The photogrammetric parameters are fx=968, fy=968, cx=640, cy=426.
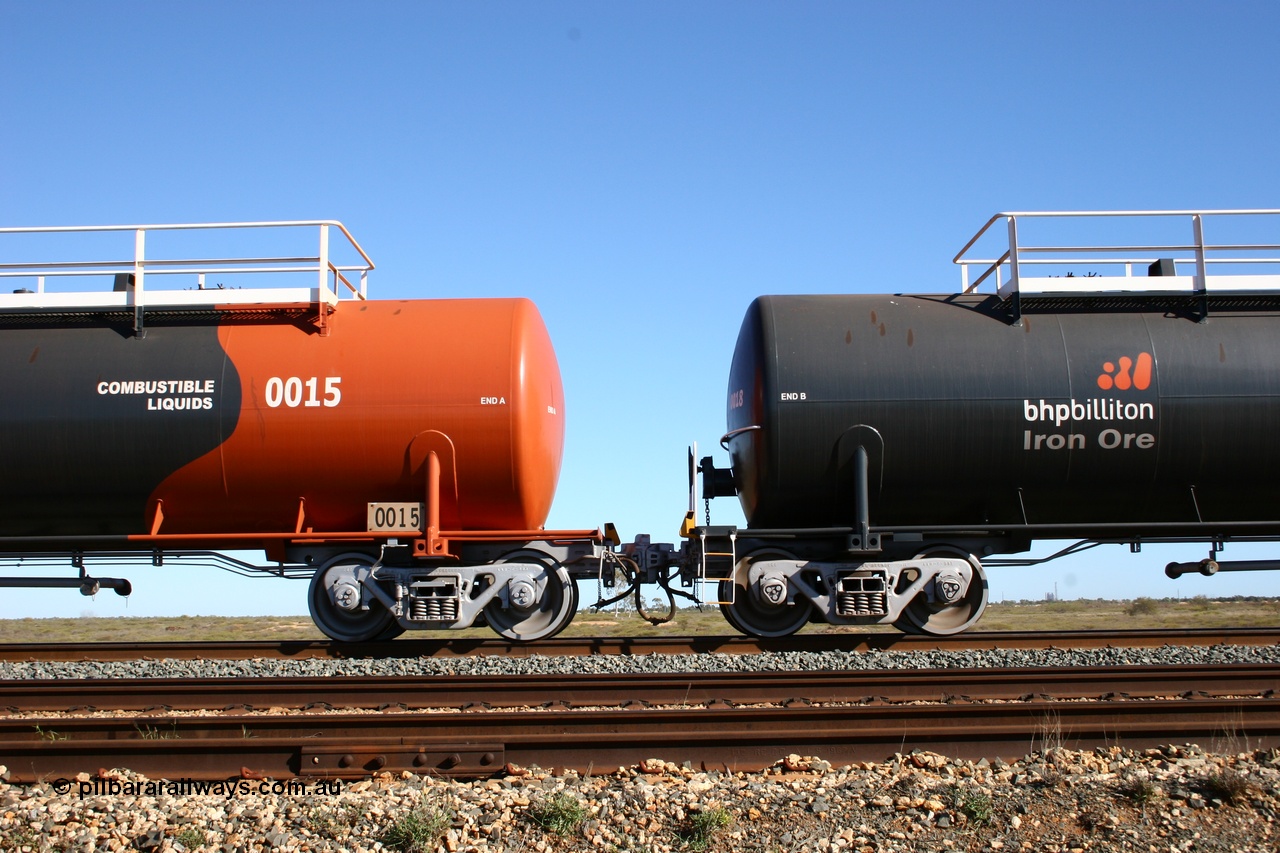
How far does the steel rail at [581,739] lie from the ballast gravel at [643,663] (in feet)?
9.55

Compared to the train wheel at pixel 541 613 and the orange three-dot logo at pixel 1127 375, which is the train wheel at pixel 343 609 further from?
the orange three-dot logo at pixel 1127 375

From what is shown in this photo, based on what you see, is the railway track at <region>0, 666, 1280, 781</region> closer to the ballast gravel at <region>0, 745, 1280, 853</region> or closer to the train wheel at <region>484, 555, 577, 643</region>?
the ballast gravel at <region>0, 745, 1280, 853</region>

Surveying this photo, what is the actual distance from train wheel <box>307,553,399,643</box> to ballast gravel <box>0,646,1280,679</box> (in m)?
0.81

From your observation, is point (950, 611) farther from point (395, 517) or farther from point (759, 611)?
point (395, 517)

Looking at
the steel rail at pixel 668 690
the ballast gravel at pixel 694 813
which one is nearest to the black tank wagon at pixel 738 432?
the steel rail at pixel 668 690

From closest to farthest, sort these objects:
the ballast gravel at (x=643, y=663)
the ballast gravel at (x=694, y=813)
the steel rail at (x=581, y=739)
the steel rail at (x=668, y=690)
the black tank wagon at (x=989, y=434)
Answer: the ballast gravel at (x=694, y=813) < the steel rail at (x=581, y=739) < the steel rail at (x=668, y=690) < the ballast gravel at (x=643, y=663) < the black tank wagon at (x=989, y=434)

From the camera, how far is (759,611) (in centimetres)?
1170

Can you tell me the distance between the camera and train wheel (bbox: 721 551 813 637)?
452 inches

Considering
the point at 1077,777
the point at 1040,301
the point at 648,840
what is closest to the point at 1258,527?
the point at 1040,301

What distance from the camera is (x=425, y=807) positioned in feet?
17.2

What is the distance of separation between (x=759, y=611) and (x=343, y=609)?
4.99 meters

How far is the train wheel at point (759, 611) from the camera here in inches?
452

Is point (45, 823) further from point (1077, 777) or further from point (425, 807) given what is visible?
point (1077, 777)

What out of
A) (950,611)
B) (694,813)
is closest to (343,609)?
(950,611)
